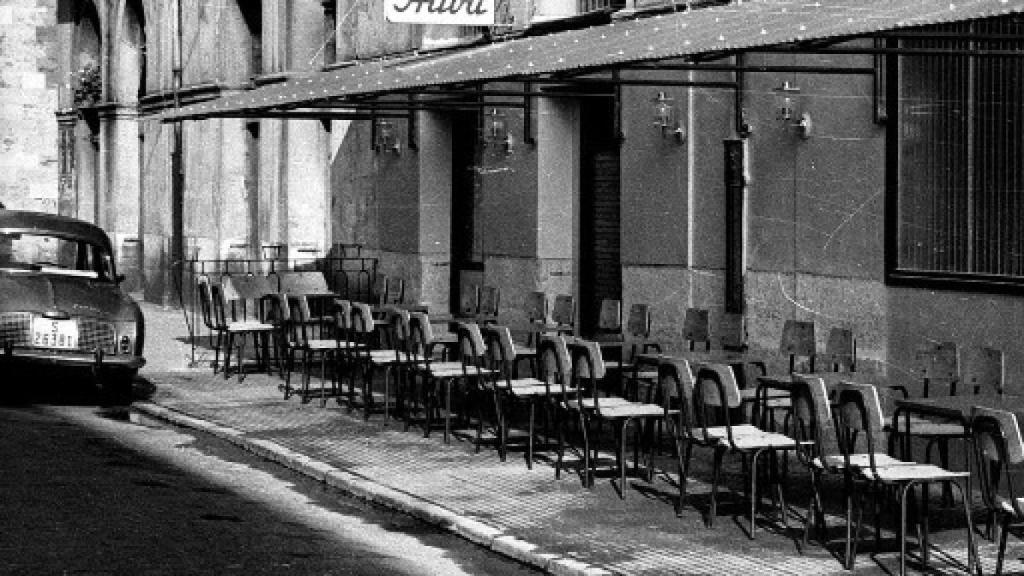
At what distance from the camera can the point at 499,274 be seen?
22062 mm

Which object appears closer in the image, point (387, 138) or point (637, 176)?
point (637, 176)

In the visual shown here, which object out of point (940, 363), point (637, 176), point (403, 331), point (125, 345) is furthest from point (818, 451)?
point (125, 345)

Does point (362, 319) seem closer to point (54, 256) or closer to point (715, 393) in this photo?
point (54, 256)

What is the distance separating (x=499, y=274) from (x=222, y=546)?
35.9ft

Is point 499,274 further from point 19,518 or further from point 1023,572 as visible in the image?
point 1023,572

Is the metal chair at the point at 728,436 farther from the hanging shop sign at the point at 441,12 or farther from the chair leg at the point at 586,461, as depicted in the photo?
the hanging shop sign at the point at 441,12

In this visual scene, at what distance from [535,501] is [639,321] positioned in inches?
171

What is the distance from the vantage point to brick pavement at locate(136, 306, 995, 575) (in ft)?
36.4

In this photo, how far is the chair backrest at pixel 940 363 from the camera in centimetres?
1314

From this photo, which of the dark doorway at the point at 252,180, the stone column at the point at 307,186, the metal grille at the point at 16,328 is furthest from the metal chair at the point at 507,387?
the dark doorway at the point at 252,180

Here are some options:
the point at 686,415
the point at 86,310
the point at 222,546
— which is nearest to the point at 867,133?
the point at 686,415

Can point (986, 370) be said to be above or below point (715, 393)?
above

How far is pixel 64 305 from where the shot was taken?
1911 centimetres

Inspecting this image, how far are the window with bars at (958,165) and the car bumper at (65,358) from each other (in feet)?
26.6
